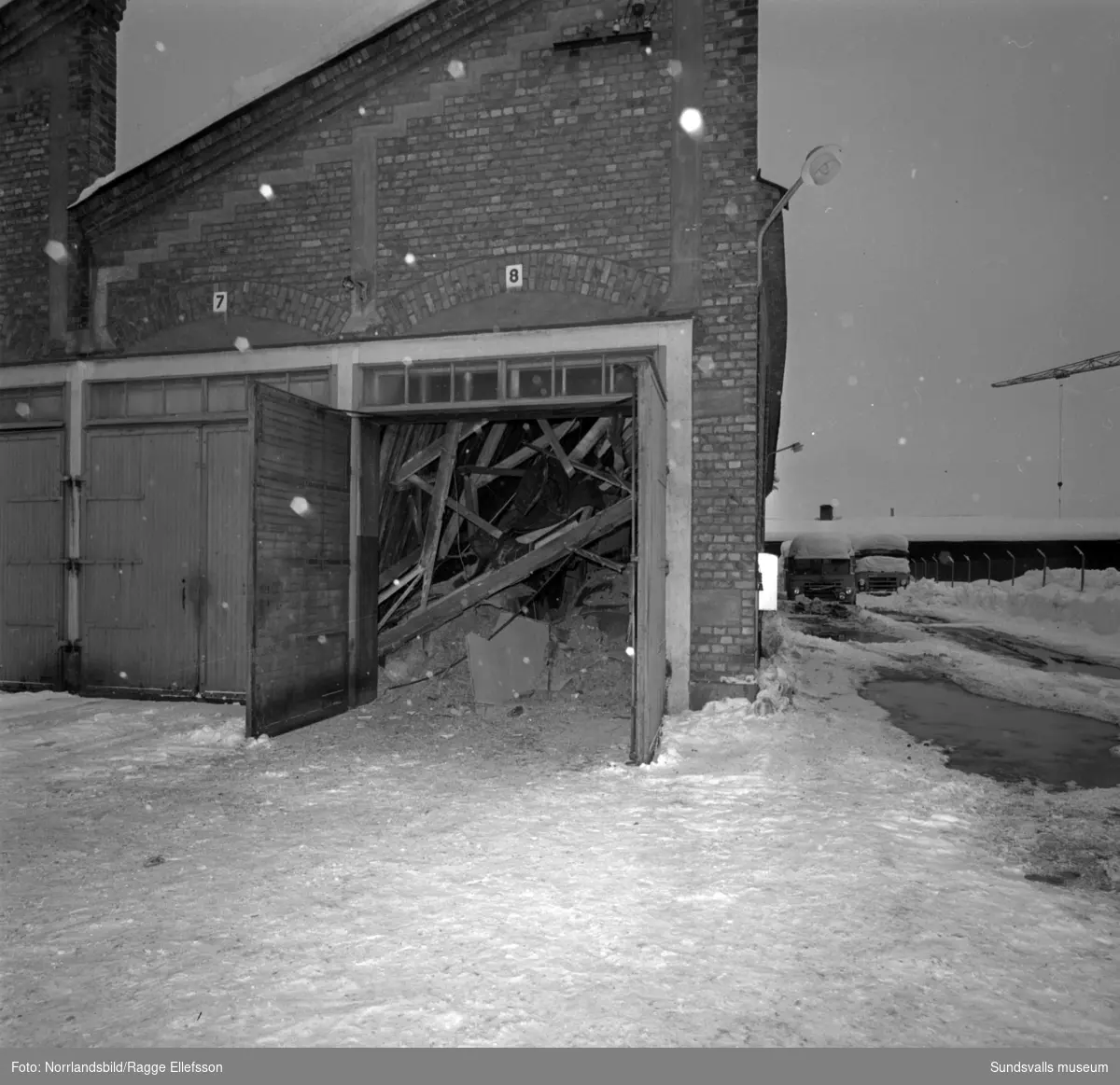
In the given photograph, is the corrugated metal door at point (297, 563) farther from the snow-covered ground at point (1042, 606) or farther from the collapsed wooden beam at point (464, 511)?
the snow-covered ground at point (1042, 606)

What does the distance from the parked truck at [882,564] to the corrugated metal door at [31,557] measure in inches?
985

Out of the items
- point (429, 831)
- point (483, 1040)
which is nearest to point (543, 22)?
point (429, 831)

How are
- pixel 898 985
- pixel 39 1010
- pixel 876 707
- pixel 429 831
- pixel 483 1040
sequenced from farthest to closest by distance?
pixel 876 707 < pixel 429 831 < pixel 898 985 < pixel 39 1010 < pixel 483 1040

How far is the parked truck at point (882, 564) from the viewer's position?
95.0 feet

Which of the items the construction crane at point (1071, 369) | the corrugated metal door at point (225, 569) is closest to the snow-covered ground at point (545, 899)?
the corrugated metal door at point (225, 569)

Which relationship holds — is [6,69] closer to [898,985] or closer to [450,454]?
[450,454]

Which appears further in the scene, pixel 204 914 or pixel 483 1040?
pixel 204 914

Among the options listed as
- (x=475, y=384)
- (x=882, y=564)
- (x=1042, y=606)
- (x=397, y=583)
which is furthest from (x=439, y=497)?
(x=882, y=564)

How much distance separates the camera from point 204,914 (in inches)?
141

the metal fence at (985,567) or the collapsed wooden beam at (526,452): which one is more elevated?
the collapsed wooden beam at (526,452)

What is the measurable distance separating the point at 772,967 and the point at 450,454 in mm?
7390

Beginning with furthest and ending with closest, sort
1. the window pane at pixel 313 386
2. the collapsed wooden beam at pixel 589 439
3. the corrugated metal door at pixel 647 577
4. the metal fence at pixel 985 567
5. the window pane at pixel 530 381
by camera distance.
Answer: the metal fence at pixel 985 567, the collapsed wooden beam at pixel 589 439, the window pane at pixel 313 386, the window pane at pixel 530 381, the corrugated metal door at pixel 647 577

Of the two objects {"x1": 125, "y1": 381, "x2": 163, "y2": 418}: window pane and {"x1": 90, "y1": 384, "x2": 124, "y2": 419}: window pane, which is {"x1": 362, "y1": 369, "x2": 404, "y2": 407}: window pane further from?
{"x1": 90, "y1": 384, "x2": 124, "y2": 419}: window pane

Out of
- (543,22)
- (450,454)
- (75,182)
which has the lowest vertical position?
(450,454)
